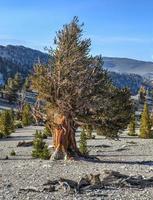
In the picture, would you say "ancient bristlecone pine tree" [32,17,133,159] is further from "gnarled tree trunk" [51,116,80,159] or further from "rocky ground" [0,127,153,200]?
"rocky ground" [0,127,153,200]

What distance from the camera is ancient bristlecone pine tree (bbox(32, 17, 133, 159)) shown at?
36000 millimetres

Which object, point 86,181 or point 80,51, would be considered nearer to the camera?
point 86,181

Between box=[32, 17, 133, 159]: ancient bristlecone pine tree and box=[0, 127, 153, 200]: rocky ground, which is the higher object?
box=[32, 17, 133, 159]: ancient bristlecone pine tree

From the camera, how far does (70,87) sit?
36.0 m

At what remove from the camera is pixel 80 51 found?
37.0m

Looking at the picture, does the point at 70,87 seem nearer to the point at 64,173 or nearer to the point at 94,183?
the point at 64,173

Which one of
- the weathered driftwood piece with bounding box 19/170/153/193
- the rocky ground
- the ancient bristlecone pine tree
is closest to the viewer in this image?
the rocky ground

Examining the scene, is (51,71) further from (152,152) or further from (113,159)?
(152,152)

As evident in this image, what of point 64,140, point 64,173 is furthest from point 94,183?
point 64,140

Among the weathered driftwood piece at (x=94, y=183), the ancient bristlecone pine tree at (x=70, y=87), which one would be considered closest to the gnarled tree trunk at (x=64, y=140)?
the ancient bristlecone pine tree at (x=70, y=87)

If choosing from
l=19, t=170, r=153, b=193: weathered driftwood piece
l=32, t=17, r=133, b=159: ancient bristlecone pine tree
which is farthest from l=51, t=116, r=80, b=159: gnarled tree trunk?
l=19, t=170, r=153, b=193: weathered driftwood piece

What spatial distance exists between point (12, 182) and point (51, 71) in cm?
1327

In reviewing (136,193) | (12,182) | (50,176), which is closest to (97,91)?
(50,176)

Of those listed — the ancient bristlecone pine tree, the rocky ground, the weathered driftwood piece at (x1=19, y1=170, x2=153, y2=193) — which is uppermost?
the ancient bristlecone pine tree
